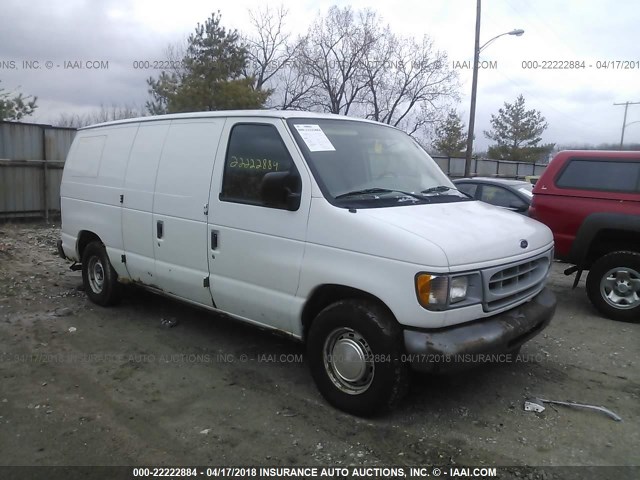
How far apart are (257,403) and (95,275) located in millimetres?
3380

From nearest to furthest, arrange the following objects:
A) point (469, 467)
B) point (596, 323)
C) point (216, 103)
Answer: point (469, 467), point (596, 323), point (216, 103)

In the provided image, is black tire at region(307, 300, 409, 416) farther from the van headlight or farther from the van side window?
the van side window

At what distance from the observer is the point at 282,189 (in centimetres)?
376

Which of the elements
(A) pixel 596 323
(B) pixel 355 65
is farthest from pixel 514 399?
(B) pixel 355 65

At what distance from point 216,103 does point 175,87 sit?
3874 mm

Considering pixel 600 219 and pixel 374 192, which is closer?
pixel 374 192

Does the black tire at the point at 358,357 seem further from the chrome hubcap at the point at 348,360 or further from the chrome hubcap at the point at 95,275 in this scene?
the chrome hubcap at the point at 95,275

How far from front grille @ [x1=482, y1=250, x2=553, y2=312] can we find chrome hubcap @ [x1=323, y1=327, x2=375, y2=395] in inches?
34.2

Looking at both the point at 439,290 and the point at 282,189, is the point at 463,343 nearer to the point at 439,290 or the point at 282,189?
the point at 439,290

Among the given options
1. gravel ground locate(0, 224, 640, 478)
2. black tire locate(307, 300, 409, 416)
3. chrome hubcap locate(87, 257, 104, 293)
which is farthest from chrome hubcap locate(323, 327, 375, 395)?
chrome hubcap locate(87, 257, 104, 293)

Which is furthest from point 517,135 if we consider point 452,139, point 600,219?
point 600,219

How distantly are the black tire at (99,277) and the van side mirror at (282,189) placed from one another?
2950 millimetres

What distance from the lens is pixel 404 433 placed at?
3439 mm

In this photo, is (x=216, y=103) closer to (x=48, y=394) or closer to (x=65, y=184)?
(x=65, y=184)
